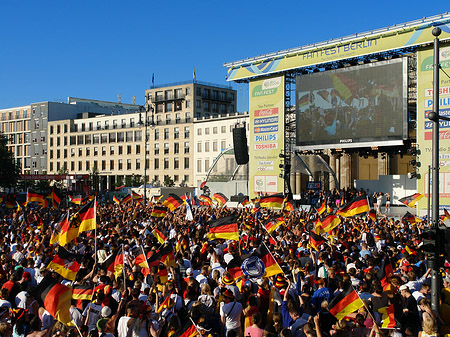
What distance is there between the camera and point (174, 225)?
20.0 metres

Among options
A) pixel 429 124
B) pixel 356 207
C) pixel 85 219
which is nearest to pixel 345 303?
pixel 85 219

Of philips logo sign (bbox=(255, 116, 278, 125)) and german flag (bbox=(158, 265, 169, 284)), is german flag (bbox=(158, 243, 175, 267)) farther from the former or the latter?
philips logo sign (bbox=(255, 116, 278, 125))

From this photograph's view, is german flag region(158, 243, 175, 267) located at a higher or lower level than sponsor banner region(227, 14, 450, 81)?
lower

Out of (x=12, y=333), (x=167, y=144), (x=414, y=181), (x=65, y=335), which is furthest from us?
(x=167, y=144)

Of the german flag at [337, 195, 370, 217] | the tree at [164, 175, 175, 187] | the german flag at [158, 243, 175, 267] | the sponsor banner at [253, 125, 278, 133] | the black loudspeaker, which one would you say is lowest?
the tree at [164, 175, 175, 187]

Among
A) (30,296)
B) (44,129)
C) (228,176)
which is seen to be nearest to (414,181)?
(228,176)

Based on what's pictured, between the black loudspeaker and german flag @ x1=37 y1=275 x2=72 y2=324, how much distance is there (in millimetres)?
37745

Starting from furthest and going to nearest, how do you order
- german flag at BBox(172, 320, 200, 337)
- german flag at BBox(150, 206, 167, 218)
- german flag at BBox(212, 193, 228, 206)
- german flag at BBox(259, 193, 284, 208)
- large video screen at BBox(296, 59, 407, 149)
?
1. large video screen at BBox(296, 59, 407, 149)
2. german flag at BBox(212, 193, 228, 206)
3. german flag at BBox(259, 193, 284, 208)
4. german flag at BBox(150, 206, 167, 218)
5. german flag at BBox(172, 320, 200, 337)

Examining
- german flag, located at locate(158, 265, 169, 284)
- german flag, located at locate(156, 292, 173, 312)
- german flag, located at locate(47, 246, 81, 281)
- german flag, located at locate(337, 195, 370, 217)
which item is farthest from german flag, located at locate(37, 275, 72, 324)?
german flag, located at locate(337, 195, 370, 217)

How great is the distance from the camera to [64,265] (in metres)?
11.2

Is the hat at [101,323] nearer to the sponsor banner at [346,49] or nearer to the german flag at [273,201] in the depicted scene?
the german flag at [273,201]

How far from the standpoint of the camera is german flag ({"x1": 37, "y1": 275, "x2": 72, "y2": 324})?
848 cm

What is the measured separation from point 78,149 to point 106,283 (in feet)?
302

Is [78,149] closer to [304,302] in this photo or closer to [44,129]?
[44,129]
